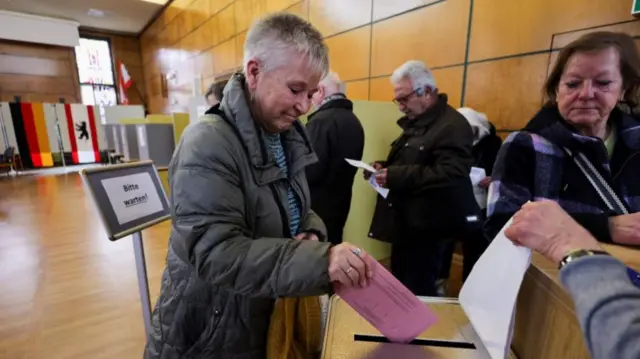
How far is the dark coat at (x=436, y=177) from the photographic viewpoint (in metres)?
1.61

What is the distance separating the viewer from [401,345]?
25.4 inches

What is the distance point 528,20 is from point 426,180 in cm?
154

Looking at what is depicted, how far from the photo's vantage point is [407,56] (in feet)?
10.5

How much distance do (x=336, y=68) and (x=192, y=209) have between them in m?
3.93

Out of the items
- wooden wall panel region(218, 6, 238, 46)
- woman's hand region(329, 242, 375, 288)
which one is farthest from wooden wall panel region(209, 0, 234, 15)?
woman's hand region(329, 242, 375, 288)

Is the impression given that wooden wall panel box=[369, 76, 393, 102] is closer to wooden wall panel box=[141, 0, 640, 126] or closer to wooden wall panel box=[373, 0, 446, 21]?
wooden wall panel box=[141, 0, 640, 126]

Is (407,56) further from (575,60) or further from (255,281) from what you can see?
(255,281)

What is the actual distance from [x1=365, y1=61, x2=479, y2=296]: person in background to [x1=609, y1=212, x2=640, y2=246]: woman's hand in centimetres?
86

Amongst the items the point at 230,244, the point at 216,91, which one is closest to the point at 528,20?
the point at 216,91

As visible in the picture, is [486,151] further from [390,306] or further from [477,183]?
[390,306]

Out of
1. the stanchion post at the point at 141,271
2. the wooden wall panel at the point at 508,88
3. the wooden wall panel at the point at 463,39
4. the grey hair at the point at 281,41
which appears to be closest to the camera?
the grey hair at the point at 281,41

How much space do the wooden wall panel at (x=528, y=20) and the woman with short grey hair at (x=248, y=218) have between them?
2078 millimetres

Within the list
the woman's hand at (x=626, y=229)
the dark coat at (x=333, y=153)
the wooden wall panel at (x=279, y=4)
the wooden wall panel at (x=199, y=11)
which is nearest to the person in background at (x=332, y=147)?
the dark coat at (x=333, y=153)

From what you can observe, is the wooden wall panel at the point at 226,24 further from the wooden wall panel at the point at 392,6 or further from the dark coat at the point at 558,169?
the dark coat at the point at 558,169
